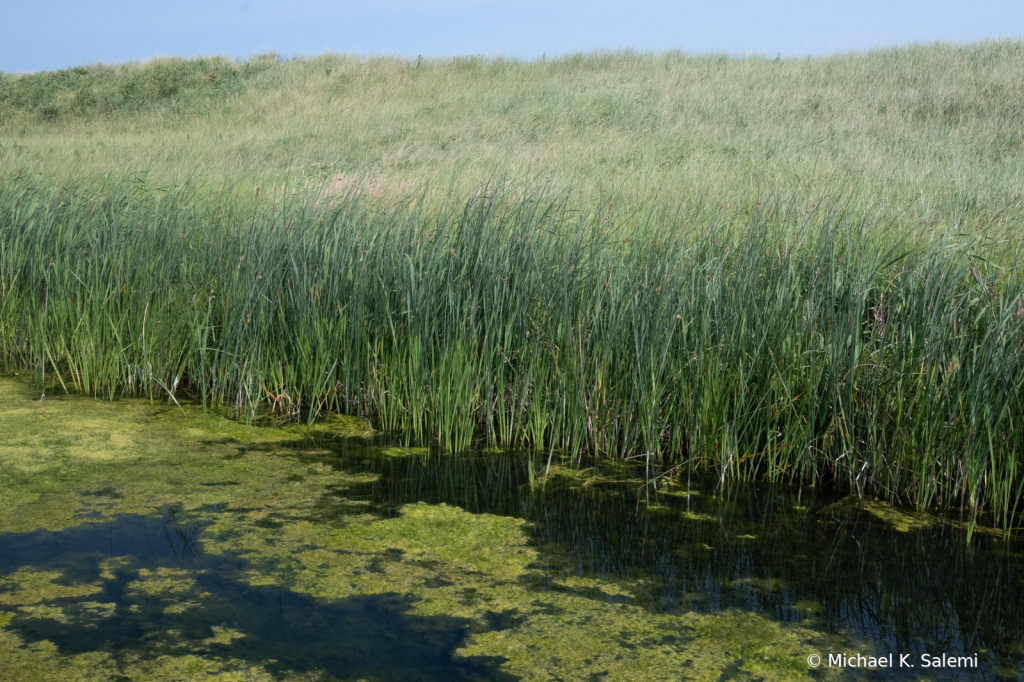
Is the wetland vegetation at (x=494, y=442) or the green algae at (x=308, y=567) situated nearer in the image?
the green algae at (x=308, y=567)

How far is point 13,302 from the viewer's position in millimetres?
4168

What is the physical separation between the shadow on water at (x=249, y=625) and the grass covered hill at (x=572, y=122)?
3985 mm

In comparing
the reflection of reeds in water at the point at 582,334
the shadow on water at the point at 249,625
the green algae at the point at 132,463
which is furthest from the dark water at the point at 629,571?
the reflection of reeds in water at the point at 582,334

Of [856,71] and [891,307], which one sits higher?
[856,71]

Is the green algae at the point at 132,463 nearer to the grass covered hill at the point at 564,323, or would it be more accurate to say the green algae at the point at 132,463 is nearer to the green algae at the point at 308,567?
the green algae at the point at 308,567

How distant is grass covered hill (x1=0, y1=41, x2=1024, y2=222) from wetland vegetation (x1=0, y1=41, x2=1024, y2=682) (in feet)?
6.84

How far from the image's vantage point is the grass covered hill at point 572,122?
24.3 feet

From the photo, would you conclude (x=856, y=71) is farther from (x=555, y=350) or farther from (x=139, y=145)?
(x=555, y=350)

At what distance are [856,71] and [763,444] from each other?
43.3 ft

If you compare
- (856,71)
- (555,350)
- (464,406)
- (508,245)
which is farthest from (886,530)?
(856,71)

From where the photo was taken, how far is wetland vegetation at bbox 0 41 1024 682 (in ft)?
6.20

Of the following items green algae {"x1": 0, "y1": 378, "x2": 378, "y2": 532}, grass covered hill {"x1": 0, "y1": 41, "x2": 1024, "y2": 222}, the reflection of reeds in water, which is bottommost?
green algae {"x1": 0, "y1": 378, "x2": 378, "y2": 532}

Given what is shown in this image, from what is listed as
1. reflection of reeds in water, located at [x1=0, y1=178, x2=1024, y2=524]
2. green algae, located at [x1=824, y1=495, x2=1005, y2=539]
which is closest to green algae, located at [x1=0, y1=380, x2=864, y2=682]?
reflection of reeds in water, located at [x1=0, y1=178, x2=1024, y2=524]

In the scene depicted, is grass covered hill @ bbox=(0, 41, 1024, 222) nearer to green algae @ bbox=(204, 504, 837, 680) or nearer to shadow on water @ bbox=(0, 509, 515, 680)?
green algae @ bbox=(204, 504, 837, 680)
